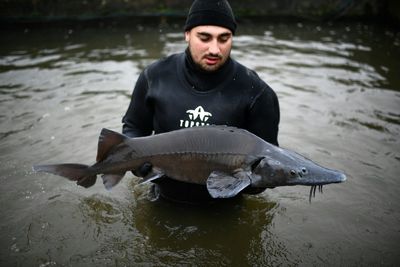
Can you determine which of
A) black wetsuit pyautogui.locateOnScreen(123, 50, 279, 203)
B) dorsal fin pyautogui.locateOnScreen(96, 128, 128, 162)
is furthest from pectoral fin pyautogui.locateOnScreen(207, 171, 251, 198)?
dorsal fin pyautogui.locateOnScreen(96, 128, 128, 162)

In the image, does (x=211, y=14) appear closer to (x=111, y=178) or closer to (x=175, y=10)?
(x=111, y=178)

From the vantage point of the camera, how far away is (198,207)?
13.5ft

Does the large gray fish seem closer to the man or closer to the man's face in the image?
the man

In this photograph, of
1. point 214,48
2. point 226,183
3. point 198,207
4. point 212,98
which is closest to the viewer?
point 226,183

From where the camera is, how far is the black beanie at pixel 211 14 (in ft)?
11.3

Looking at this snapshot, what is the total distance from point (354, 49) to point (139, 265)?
8936 mm

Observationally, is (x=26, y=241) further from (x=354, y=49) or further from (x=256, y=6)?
(x=256, y=6)

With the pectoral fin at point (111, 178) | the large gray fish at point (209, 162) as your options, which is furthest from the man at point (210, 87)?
the pectoral fin at point (111, 178)

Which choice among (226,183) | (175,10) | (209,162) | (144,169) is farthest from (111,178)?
(175,10)

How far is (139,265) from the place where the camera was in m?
3.41

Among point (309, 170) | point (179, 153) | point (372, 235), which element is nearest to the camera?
point (309, 170)

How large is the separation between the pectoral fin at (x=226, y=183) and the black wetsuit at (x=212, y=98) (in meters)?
0.73

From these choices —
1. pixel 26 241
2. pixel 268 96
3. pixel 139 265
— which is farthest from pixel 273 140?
pixel 26 241

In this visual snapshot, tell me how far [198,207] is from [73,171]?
151cm
